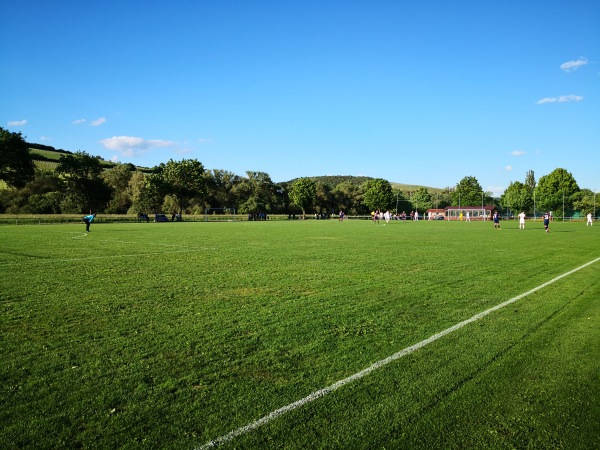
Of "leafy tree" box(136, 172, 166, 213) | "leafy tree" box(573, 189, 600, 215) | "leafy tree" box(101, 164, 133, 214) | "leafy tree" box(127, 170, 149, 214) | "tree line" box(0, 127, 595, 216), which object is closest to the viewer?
"tree line" box(0, 127, 595, 216)

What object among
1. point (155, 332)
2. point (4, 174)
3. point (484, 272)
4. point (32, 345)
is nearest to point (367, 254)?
point (484, 272)

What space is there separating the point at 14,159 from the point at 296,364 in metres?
69.8

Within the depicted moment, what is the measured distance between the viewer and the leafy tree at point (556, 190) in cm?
9956

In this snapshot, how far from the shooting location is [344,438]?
3299mm

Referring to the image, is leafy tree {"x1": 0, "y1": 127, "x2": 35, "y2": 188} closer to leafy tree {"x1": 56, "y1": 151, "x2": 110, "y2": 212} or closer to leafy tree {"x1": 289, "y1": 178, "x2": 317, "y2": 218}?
leafy tree {"x1": 56, "y1": 151, "x2": 110, "y2": 212}

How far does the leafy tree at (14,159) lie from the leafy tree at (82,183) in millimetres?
8114

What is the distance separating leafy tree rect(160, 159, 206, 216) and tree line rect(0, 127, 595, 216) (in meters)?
0.19

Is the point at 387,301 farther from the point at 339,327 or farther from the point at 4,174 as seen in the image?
the point at 4,174

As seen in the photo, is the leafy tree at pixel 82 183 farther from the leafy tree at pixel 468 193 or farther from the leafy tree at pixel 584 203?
the leafy tree at pixel 584 203

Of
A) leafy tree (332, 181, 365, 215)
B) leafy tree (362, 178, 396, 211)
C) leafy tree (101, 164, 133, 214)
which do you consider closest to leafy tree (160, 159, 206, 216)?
leafy tree (101, 164, 133, 214)

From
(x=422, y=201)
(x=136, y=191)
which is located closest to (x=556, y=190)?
(x=422, y=201)

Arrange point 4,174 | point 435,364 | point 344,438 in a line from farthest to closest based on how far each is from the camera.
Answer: point 4,174 < point 435,364 < point 344,438

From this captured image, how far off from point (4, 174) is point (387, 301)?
69711mm

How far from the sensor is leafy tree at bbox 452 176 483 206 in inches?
5138
